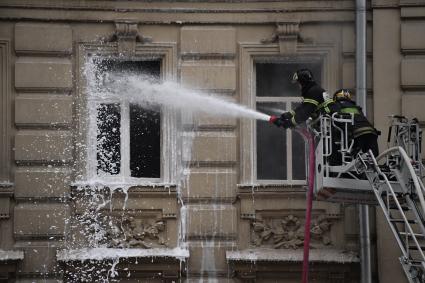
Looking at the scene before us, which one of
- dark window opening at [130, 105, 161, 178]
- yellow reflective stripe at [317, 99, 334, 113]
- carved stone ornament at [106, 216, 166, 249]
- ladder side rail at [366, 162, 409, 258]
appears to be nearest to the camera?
ladder side rail at [366, 162, 409, 258]

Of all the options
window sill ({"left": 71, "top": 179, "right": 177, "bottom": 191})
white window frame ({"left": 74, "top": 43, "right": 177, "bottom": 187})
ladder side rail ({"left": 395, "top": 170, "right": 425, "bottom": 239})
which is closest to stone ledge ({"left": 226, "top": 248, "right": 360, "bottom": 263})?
window sill ({"left": 71, "top": 179, "right": 177, "bottom": 191})

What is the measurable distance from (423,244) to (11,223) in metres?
5.40

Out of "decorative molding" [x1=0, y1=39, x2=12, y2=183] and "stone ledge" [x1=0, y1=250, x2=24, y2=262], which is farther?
"decorative molding" [x1=0, y1=39, x2=12, y2=183]

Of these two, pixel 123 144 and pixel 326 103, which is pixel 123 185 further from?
pixel 326 103

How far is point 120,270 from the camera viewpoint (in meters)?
14.1

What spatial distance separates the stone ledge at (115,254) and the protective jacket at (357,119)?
308 centimetres

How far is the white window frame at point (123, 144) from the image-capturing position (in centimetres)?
1450

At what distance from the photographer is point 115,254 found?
46.3 ft

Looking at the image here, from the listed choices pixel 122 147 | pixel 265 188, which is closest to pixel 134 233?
pixel 122 147

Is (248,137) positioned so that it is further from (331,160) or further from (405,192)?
(405,192)

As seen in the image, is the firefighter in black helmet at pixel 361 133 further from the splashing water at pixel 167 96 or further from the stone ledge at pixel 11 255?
the stone ledge at pixel 11 255

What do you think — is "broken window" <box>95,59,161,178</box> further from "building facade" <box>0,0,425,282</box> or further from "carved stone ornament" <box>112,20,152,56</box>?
"carved stone ornament" <box>112,20,152,56</box>

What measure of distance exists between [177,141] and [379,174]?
11.8 feet

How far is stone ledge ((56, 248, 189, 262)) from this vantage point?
1403cm
